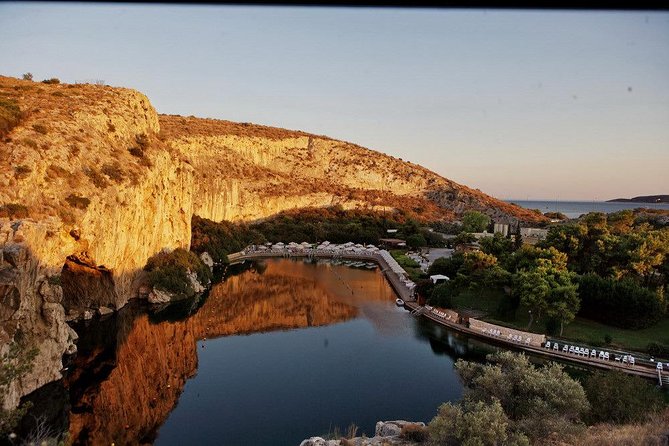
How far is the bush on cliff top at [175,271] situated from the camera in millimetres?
34750

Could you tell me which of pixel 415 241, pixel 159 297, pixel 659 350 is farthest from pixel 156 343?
pixel 415 241

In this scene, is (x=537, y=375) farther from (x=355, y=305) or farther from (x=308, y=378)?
(x=355, y=305)

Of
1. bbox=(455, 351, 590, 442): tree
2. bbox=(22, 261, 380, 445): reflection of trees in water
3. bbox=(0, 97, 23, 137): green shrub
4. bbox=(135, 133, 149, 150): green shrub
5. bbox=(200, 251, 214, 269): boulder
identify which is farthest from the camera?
bbox=(200, 251, 214, 269): boulder

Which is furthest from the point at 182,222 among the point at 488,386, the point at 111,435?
the point at 488,386

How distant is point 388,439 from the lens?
13.9 meters

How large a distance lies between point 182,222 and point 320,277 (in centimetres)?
1440

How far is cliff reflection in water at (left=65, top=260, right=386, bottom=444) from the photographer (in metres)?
17.3

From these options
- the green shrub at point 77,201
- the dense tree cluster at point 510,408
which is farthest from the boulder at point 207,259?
the dense tree cluster at point 510,408

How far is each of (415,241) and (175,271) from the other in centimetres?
3203

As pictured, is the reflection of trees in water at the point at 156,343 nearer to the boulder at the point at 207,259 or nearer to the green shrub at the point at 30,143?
the boulder at the point at 207,259

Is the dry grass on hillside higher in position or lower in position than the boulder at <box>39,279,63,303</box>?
higher

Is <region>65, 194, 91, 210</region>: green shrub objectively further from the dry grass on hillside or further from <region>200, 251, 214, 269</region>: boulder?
the dry grass on hillside

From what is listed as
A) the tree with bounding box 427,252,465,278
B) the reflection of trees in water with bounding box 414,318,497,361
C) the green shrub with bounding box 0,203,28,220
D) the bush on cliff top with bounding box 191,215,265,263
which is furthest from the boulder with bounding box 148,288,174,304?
the tree with bounding box 427,252,465,278

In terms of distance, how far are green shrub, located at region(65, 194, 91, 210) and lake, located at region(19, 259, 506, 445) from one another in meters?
7.36
